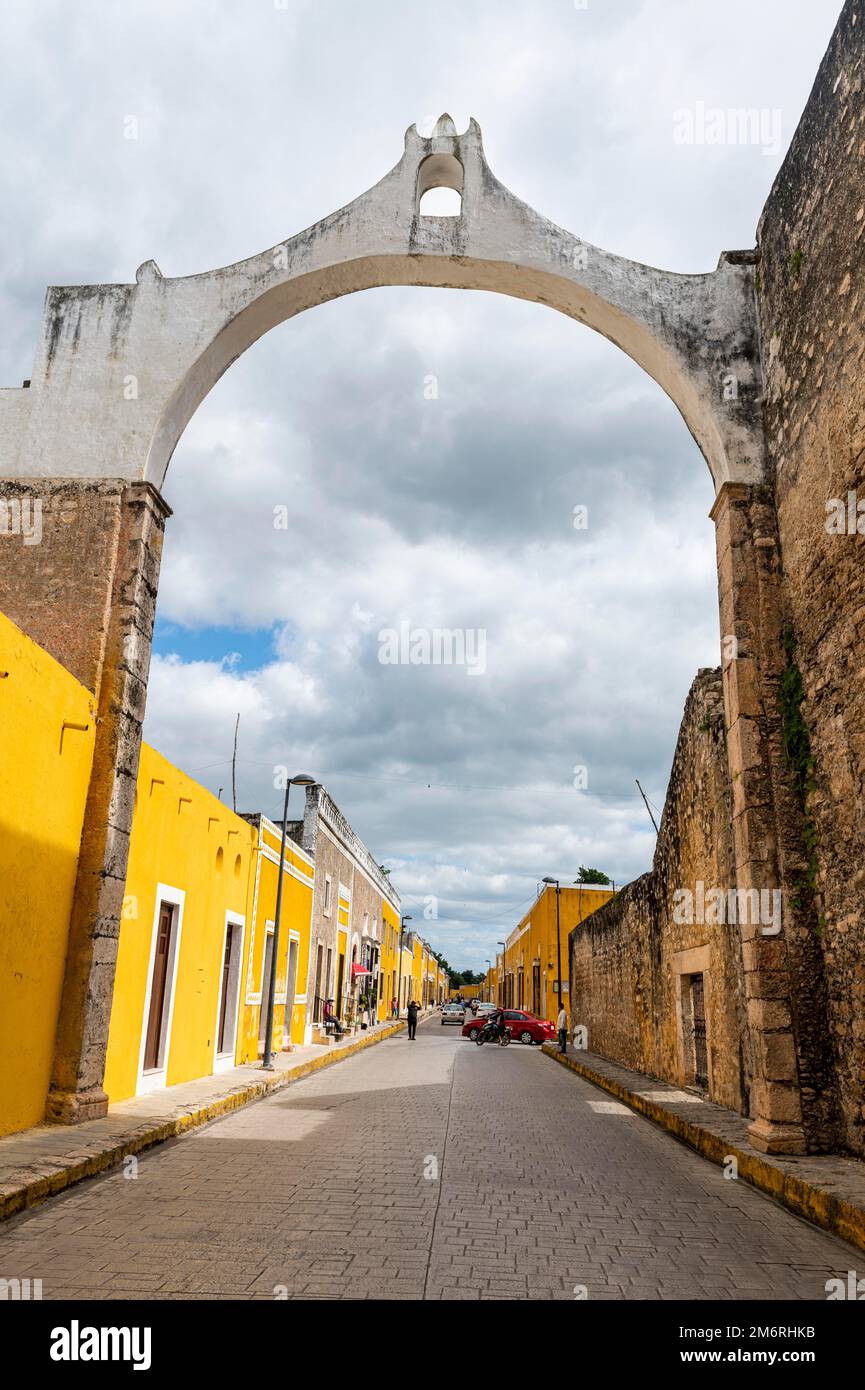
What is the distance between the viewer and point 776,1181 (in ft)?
18.5

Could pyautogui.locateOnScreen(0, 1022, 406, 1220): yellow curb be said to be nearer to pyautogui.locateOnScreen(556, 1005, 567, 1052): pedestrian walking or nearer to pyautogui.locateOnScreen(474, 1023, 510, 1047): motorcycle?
pyautogui.locateOnScreen(556, 1005, 567, 1052): pedestrian walking

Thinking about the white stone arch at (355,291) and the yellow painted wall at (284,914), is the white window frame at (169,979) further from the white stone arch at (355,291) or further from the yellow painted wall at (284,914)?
the white stone arch at (355,291)

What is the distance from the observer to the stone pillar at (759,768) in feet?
20.3

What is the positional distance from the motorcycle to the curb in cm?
1575

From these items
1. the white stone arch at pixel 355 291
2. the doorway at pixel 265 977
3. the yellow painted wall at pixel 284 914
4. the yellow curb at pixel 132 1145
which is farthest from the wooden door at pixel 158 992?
the doorway at pixel 265 977

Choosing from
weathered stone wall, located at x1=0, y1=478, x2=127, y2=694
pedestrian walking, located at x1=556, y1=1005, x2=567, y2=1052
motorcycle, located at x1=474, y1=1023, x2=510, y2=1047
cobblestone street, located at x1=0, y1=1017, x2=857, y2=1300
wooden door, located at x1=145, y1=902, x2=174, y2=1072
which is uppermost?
weathered stone wall, located at x1=0, y1=478, x2=127, y2=694

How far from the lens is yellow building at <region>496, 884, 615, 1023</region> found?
Answer: 32.0 meters

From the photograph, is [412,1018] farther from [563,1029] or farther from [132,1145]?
[132,1145]

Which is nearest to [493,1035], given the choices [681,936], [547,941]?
[547,941]

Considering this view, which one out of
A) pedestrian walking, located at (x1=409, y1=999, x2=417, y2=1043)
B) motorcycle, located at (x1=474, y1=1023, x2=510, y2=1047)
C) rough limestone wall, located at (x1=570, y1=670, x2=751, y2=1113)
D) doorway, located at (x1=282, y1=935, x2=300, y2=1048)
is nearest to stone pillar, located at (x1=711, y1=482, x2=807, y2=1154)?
rough limestone wall, located at (x1=570, y1=670, x2=751, y2=1113)
